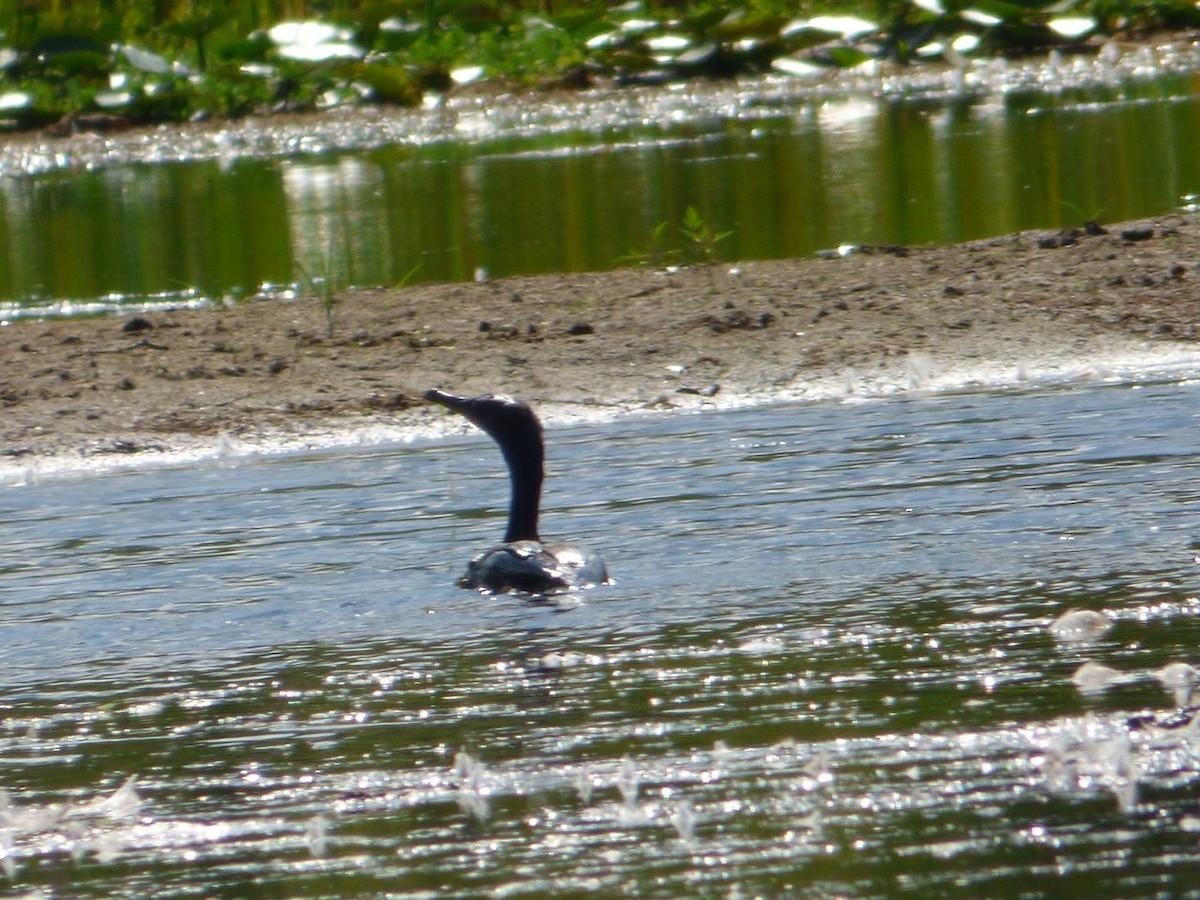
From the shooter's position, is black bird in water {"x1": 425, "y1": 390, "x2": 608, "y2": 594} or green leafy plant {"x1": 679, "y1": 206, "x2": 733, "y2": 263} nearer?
black bird in water {"x1": 425, "y1": 390, "x2": 608, "y2": 594}

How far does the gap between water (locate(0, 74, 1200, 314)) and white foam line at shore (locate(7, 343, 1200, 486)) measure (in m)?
1.75

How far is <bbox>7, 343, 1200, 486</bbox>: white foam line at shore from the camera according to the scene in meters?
8.82

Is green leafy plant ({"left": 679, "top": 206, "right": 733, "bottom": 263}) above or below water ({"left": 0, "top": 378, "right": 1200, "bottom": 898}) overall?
above

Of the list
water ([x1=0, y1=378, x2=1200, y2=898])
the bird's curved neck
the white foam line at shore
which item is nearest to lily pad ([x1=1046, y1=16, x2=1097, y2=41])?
the white foam line at shore

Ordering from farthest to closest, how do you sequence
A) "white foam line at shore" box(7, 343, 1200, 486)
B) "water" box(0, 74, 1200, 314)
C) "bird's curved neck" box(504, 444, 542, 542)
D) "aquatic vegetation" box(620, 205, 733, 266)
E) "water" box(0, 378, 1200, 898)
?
"water" box(0, 74, 1200, 314)
"aquatic vegetation" box(620, 205, 733, 266)
"white foam line at shore" box(7, 343, 1200, 486)
"bird's curved neck" box(504, 444, 542, 542)
"water" box(0, 378, 1200, 898)

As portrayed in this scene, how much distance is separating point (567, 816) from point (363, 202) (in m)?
13.5

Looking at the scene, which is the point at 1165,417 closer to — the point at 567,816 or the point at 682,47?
the point at 567,816

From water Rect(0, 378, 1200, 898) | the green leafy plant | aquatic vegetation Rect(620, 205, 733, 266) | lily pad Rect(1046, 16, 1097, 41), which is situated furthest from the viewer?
lily pad Rect(1046, 16, 1097, 41)

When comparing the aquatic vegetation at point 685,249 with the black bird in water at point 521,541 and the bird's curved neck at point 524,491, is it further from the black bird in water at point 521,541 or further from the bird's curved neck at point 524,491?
the bird's curved neck at point 524,491

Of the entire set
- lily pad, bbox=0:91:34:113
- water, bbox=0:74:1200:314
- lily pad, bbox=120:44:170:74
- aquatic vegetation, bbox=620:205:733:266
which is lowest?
aquatic vegetation, bbox=620:205:733:266

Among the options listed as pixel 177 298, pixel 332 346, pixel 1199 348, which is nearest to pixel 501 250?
pixel 177 298

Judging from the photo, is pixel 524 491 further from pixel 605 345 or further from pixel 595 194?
pixel 595 194

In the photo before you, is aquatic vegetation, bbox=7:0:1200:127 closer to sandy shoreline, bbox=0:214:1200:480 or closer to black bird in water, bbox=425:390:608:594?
sandy shoreline, bbox=0:214:1200:480

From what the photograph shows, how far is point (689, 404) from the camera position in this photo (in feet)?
30.0
